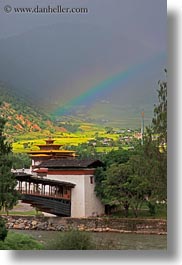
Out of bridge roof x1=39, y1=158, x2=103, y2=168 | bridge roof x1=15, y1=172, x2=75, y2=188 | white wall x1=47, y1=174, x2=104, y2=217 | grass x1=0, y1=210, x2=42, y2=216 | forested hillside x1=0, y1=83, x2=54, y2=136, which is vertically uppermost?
forested hillside x1=0, y1=83, x2=54, y2=136

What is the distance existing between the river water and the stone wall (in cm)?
3

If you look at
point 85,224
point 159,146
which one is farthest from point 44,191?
point 159,146

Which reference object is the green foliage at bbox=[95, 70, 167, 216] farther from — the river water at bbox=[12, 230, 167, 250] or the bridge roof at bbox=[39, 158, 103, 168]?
the river water at bbox=[12, 230, 167, 250]

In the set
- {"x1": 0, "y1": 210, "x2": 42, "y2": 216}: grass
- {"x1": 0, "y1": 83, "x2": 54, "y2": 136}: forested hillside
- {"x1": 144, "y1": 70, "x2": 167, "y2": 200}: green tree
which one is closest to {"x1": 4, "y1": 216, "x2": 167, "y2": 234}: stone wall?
{"x1": 0, "y1": 210, "x2": 42, "y2": 216}: grass

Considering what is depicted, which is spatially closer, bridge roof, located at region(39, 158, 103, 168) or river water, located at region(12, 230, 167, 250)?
river water, located at region(12, 230, 167, 250)

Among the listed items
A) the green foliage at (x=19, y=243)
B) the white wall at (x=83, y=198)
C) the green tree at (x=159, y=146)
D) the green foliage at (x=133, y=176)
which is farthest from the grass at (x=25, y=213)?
the green tree at (x=159, y=146)

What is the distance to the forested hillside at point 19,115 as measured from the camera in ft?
19.8

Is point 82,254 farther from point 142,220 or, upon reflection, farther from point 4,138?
point 4,138

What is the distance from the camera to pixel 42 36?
6047 mm

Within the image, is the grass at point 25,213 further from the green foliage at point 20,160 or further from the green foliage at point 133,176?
the green foliage at point 133,176

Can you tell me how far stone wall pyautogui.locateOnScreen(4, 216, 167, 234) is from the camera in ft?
19.8

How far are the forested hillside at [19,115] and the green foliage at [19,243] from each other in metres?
0.69

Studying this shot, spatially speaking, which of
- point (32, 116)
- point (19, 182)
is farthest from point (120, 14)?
point (19, 182)

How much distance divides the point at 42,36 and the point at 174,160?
1.21 metres
